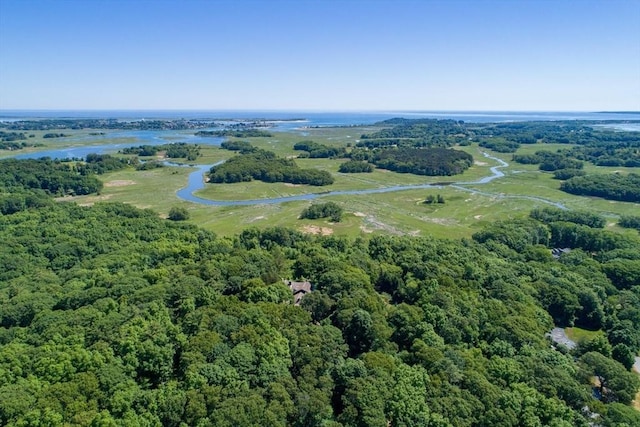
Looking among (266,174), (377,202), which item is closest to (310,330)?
(377,202)

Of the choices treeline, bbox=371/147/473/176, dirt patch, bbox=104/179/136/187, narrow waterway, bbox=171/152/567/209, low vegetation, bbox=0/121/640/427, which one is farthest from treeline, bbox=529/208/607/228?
dirt patch, bbox=104/179/136/187

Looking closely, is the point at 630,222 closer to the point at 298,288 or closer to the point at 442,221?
the point at 442,221

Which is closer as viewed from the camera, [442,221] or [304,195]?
[442,221]

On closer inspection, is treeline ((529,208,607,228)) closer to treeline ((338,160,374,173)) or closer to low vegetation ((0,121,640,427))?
low vegetation ((0,121,640,427))

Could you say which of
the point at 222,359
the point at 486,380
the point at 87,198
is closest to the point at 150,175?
the point at 87,198

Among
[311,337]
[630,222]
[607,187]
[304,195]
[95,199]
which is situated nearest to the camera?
[311,337]

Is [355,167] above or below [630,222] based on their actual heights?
above

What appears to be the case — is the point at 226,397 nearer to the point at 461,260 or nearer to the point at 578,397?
the point at 578,397
